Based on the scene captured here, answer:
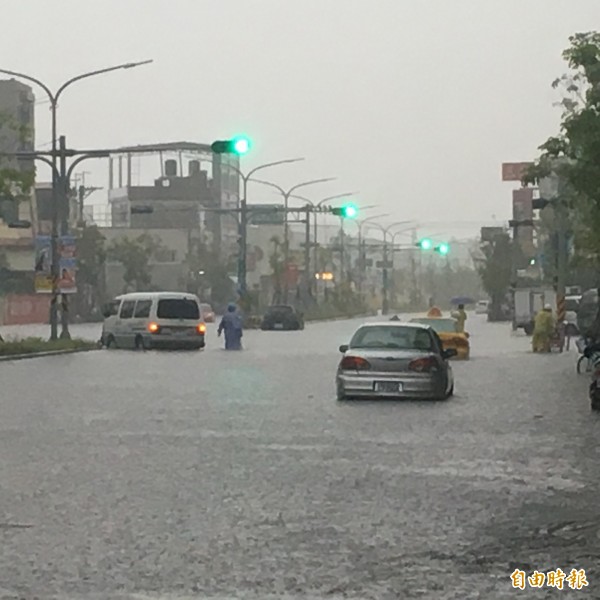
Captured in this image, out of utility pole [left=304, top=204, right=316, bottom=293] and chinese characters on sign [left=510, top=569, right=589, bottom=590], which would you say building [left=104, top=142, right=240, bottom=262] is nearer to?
utility pole [left=304, top=204, right=316, bottom=293]

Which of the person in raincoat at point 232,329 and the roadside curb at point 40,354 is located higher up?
the person in raincoat at point 232,329

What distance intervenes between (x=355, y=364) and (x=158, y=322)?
85.5 feet

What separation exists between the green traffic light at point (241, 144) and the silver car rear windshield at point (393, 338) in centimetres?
787

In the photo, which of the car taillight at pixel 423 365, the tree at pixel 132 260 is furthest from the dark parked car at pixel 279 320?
the car taillight at pixel 423 365

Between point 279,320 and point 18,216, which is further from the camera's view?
point 18,216

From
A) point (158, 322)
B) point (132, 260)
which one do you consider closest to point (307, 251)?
point (132, 260)

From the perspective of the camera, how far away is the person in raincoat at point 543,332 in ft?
177

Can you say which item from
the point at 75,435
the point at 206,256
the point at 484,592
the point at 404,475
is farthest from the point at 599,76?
the point at 206,256

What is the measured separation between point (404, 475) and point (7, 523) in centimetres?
496

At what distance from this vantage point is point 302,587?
10062 mm

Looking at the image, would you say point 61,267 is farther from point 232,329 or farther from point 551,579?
point 551,579

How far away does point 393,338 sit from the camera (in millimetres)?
28781

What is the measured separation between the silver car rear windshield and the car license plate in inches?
28.6

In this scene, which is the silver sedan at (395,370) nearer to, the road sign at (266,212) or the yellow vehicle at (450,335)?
the yellow vehicle at (450,335)
